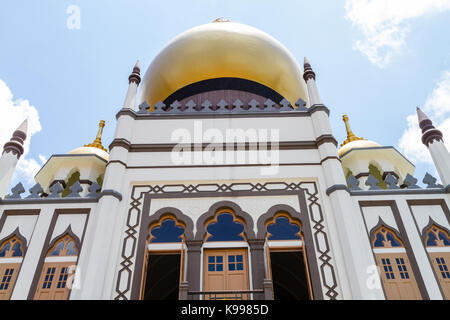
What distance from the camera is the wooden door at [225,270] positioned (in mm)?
6996

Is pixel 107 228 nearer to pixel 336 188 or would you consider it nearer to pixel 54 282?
pixel 54 282

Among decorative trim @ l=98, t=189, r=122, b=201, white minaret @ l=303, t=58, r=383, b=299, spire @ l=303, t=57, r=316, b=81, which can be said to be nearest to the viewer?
white minaret @ l=303, t=58, r=383, b=299

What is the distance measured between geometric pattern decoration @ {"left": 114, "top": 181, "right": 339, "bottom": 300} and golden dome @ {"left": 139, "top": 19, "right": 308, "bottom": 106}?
4610 millimetres

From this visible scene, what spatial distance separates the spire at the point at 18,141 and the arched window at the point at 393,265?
7119 mm

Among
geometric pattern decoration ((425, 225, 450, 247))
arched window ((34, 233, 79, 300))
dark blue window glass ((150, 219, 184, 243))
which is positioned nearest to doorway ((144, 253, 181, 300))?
dark blue window glass ((150, 219, 184, 243))

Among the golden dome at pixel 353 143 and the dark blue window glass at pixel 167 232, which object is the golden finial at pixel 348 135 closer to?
the golden dome at pixel 353 143

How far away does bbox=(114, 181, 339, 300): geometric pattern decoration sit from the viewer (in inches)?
273

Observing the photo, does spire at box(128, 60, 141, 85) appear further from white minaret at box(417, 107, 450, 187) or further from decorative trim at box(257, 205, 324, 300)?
white minaret at box(417, 107, 450, 187)

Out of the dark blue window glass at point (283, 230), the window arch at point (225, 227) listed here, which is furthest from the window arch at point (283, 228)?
the window arch at point (225, 227)

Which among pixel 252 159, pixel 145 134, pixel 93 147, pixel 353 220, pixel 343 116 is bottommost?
pixel 353 220
